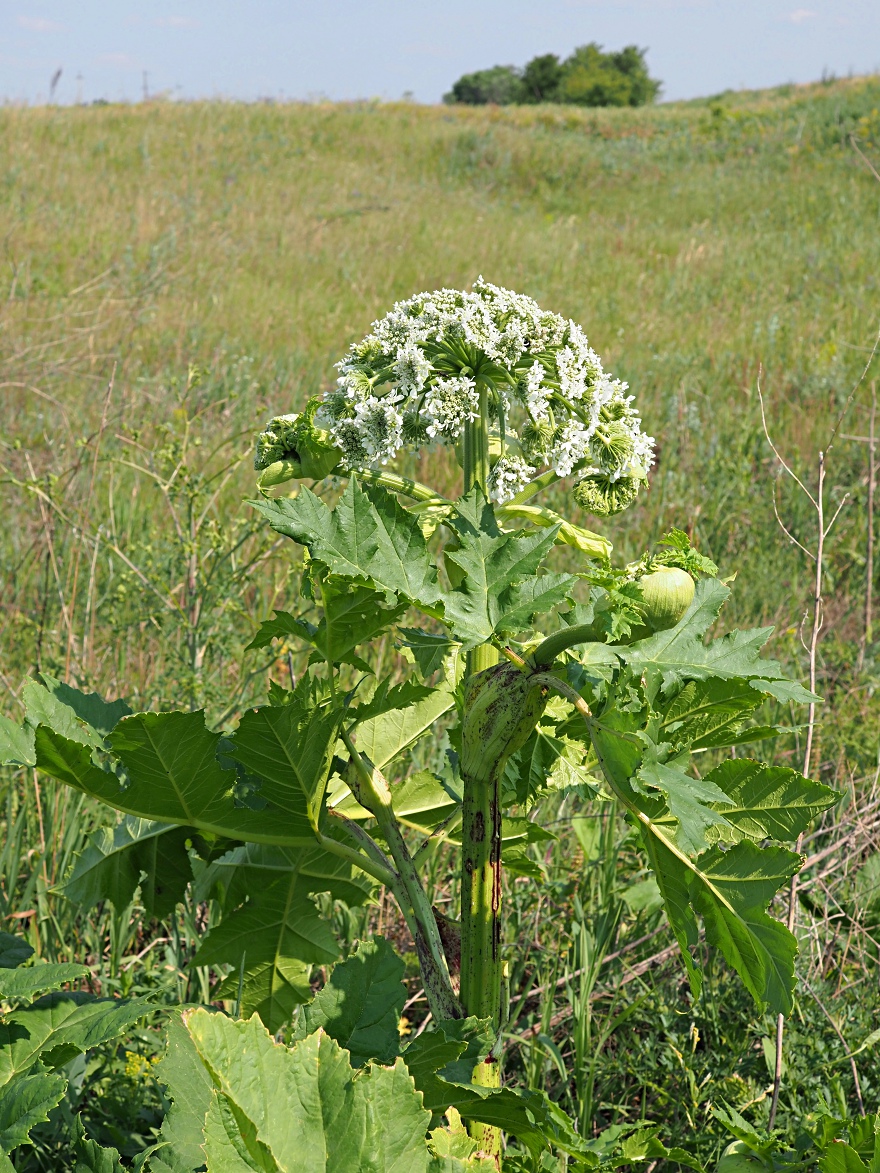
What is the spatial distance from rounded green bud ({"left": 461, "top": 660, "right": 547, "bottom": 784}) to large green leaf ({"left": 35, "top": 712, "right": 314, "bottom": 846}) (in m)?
0.24

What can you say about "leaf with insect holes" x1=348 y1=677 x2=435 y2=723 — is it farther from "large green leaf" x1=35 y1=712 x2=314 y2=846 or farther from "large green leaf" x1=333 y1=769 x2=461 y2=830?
"large green leaf" x1=333 y1=769 x2=461 y2=830

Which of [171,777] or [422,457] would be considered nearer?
[171,777]

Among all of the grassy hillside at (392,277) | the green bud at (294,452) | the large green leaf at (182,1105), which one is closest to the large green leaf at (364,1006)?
the large green leaf at (182,1105)

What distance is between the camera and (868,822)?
2.38 metres

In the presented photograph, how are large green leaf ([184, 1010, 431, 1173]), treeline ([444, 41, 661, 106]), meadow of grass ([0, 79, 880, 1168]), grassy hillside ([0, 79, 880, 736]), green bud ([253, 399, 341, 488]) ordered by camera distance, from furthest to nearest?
treeline ([444, 41, 661, 106])
grassy hillside ([0, 79, 880, 736])
meadow of grass ([0, 79, 880, 1168])
green bud ([253, 399, 341, 488])
large green leaf ([184, 1010, 431, 1173])

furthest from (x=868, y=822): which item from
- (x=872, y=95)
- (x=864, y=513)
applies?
(x=872, y=95)

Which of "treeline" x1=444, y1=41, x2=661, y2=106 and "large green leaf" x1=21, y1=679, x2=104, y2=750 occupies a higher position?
"treeline" x1=444, y1=41, x2=661, y2=106

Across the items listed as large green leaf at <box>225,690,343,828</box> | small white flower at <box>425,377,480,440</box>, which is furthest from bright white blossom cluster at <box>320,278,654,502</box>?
large green leaf at <box>225,690,343,828</box>

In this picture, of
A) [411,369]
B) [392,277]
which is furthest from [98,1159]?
[392,277]

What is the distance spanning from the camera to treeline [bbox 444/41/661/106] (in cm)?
4116

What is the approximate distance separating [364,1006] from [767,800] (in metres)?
0.56

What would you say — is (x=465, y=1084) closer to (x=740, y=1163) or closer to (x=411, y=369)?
(x=740, y=1163)

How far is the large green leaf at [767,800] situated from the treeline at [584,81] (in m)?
43.8

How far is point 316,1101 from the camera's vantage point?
0.87 meters
